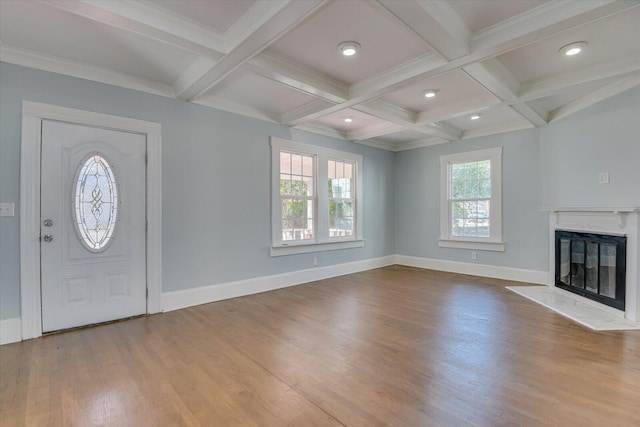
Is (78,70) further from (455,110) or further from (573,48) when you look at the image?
(573,48)

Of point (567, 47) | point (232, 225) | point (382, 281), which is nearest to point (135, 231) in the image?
point (232, 225)

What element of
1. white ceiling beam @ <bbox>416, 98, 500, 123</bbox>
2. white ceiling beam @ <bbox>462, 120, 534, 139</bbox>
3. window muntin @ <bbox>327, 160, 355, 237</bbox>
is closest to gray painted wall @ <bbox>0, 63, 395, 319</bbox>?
window muntin @ <bbox>327, 160, 355, 237</bbox>

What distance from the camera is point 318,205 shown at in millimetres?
5312

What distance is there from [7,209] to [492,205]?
21.1ft

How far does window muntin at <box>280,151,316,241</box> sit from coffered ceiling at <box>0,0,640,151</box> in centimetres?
105

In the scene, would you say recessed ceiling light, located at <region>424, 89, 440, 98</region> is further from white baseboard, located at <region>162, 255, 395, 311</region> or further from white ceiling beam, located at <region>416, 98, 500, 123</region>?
white baseboard, located at <region>162, 255, 395, 311</region>

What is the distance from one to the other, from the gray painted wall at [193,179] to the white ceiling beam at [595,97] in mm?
3691

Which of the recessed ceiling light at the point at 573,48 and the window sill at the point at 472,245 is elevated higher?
the recessed ceiling light at the point at 573,48

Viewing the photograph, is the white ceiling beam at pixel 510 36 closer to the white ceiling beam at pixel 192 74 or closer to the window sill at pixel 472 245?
the white ceiling beam at pixel 192 74

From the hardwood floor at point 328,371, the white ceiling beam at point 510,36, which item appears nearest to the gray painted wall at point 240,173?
the hardwood floor at point 328,371

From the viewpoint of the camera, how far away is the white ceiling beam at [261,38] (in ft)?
6.63

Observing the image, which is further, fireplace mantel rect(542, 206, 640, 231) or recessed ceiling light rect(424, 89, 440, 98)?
recessed ceiling light rect(424, 89, 440, 98)

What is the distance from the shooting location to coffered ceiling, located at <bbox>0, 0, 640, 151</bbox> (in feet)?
7.16

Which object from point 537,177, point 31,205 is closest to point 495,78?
point 537,177
